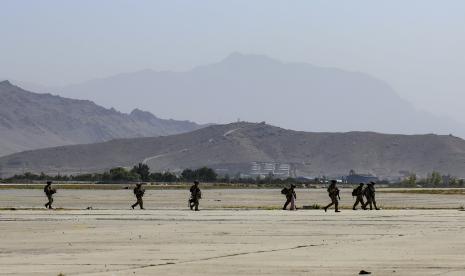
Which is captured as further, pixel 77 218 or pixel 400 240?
pixel 77 218

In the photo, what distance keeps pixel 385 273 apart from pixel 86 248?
8.58m

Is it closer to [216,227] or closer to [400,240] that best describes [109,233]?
[216,227]

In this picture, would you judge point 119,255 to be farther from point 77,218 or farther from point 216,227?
point 77,218

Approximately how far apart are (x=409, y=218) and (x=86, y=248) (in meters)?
18.5

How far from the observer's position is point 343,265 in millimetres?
21656

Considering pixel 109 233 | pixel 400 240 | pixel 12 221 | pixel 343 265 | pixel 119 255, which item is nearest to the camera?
pixel 343 265

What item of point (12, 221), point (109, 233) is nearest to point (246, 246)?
point (109, 233)

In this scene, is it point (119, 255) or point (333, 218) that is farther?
point (333, 218)

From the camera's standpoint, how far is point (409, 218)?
41188 mm

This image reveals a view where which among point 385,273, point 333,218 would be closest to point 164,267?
point 385,273

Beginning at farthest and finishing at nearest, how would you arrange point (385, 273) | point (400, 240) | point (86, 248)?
point (400, 240) → point (86, 248) → point (385, 273)

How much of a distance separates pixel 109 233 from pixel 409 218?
14.4 m

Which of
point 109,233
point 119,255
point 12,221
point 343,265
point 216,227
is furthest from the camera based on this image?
point 12,221

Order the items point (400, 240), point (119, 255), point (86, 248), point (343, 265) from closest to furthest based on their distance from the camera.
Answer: point (343, 265) → point (119, 255) → point (86, 248) → point (400, 240)
